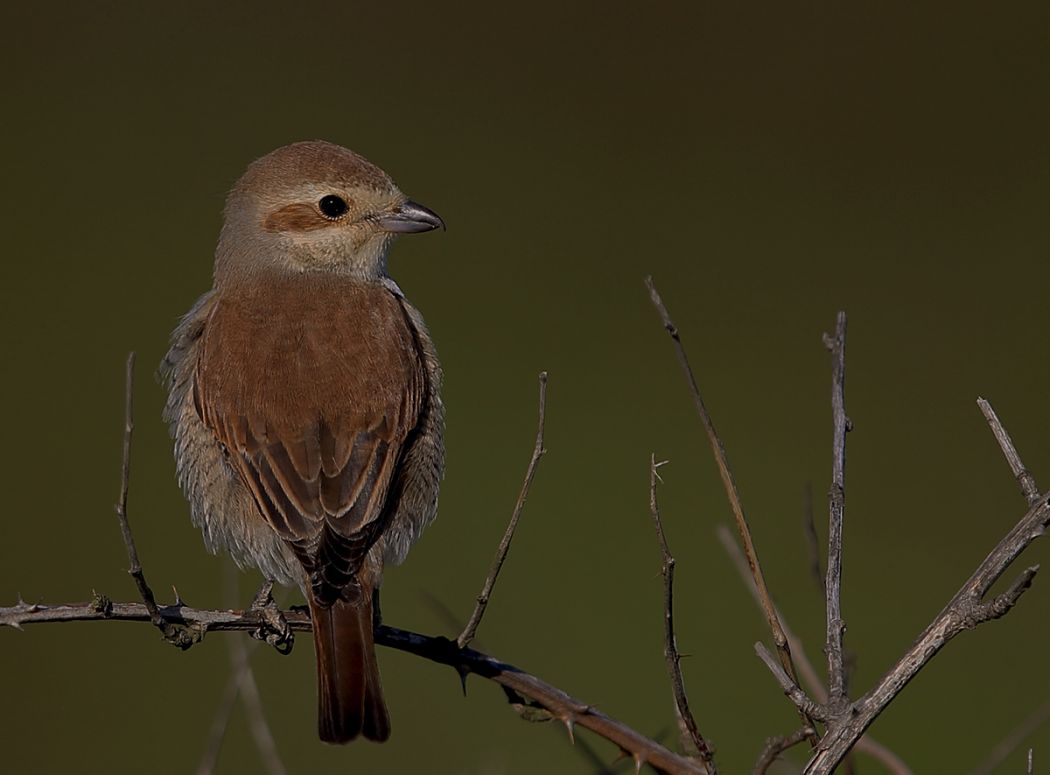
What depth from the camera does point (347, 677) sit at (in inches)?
140

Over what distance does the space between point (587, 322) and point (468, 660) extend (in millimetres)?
7018

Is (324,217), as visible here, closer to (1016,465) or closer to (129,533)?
(129,533)

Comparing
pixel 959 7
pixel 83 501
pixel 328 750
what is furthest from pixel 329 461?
pixel 959 7

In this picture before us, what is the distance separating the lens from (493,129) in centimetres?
1244

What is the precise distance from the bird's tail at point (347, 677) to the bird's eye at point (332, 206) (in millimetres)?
1523

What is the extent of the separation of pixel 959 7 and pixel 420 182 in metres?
5.52

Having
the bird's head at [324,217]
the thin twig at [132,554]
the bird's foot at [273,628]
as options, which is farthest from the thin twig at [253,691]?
the bird's head at [324,217]

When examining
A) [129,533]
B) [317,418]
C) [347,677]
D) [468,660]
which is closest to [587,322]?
[317,418]

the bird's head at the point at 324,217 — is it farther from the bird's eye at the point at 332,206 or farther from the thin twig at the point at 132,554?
the thin twig at the point at 132,554

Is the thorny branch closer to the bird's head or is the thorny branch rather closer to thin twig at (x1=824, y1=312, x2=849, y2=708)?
thin twig at (x1=824, y1=312, x2=849, y2=708)

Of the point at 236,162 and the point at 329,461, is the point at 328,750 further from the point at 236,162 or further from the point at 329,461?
the point at 236,162

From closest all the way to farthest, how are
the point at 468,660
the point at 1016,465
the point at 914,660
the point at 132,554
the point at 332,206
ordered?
the point at 914,660, the point at 1016,465, the point at 132,554, the point at 468,660, the point at 332,206

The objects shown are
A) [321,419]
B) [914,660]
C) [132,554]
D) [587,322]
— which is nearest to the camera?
[914,660]

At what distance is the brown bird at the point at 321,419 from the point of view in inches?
146
